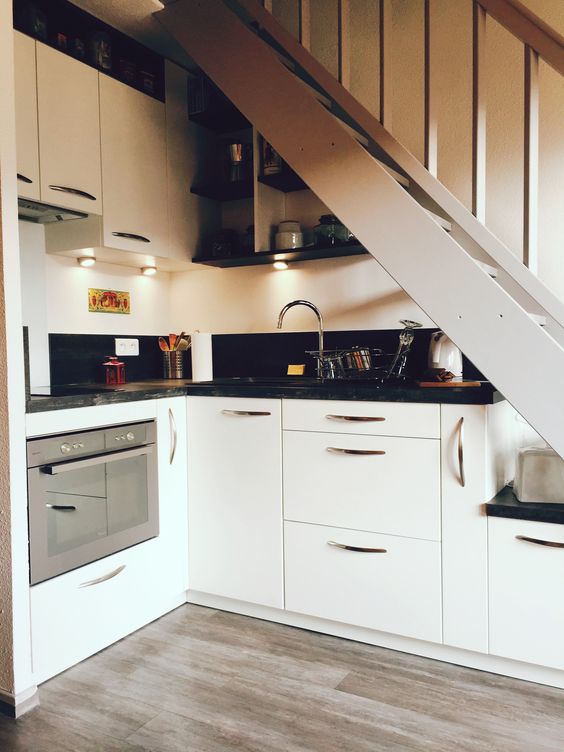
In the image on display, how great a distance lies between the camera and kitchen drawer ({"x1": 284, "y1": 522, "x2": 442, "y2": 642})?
2.07 meters

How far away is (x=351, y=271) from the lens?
289 centimetres

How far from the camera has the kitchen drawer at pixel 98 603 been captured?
1918 millimetres

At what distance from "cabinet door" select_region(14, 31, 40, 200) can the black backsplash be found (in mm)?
724

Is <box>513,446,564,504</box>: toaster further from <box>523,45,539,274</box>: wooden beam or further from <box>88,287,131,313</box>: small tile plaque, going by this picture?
<box>88,287,131,313</box>: small tile plaque

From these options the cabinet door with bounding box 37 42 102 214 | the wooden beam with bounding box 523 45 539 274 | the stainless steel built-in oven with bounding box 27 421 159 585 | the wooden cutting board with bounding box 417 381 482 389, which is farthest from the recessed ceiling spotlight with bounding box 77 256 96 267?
the wooden beam with bounding box 523 45 539 274

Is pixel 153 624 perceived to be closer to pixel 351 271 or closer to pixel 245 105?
pixel 351 271

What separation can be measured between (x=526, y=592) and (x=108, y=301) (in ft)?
7.34

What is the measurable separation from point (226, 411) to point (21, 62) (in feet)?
4.95

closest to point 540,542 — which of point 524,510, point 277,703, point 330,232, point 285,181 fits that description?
point 524,510

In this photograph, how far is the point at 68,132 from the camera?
2402mm

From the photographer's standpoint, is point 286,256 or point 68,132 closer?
point 68,132

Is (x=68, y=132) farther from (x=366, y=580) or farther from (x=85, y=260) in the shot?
(x=366, y=580)

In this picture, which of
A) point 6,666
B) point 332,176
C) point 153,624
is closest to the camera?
point 6,666

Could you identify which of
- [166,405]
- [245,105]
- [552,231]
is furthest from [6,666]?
[552,231]
